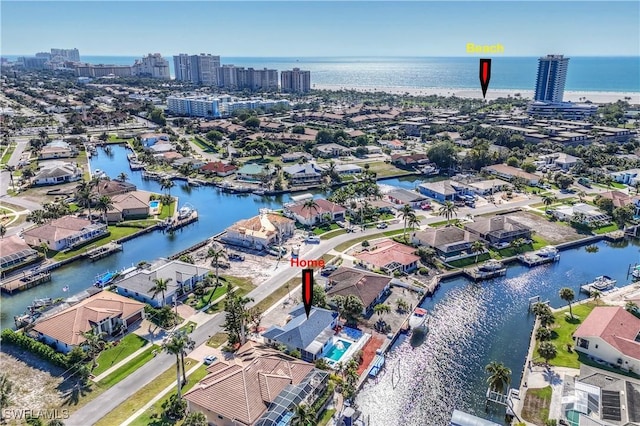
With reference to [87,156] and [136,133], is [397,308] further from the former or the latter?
[136,133]

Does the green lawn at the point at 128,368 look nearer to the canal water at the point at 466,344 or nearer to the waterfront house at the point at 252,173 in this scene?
the canal water at the point at 466,344

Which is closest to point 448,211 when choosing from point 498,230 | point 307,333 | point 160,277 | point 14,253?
point 498,230

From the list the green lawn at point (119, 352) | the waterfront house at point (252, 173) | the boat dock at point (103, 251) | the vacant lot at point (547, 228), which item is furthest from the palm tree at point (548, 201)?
the boat dock at point (103, 251)

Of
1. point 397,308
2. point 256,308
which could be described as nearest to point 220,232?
point 256,308

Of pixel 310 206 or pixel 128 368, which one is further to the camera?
pixel 310 206

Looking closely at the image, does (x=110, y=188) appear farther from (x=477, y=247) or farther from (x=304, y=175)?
(x=477, y=247)

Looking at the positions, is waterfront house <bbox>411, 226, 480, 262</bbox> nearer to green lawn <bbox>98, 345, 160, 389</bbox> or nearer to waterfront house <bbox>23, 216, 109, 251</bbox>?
green lawn <bbox>98, 345, 160, 389</bbox>
